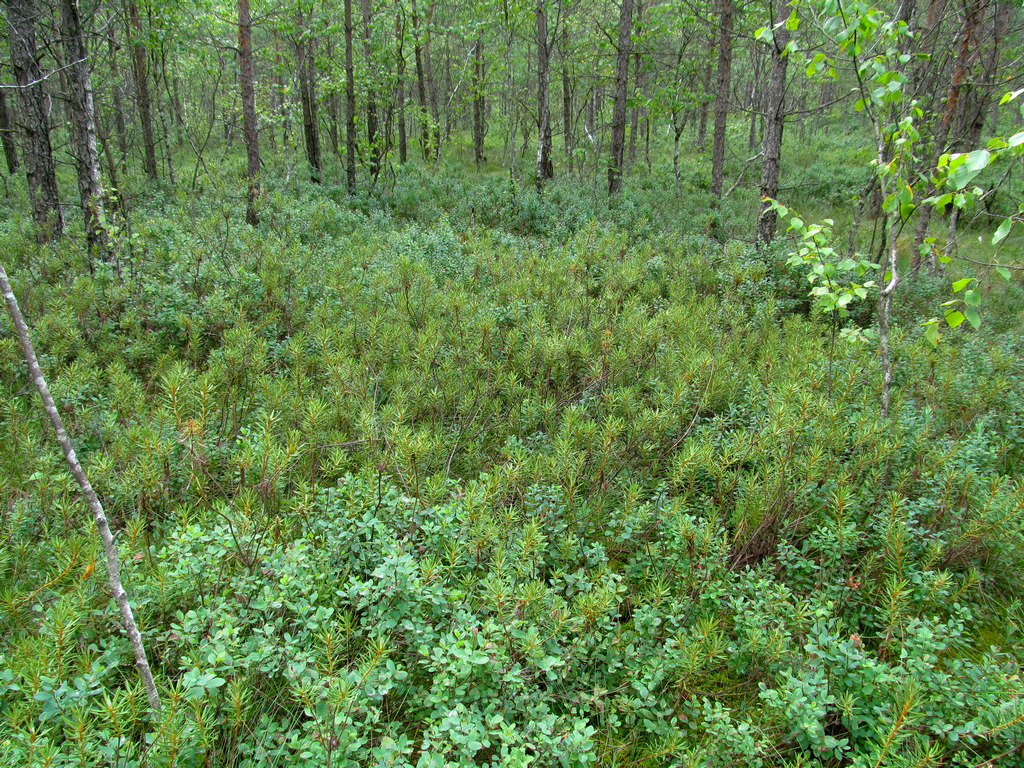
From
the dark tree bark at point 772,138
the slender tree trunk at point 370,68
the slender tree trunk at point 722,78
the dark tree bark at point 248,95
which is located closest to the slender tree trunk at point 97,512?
the dark tree bark at point 248,95

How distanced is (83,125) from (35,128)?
1.51m

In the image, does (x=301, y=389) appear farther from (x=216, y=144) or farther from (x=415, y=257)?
(x=216, y=144)

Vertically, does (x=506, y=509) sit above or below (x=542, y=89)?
below

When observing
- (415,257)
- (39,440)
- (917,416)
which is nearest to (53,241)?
(415,257)

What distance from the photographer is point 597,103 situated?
2594 centimetres

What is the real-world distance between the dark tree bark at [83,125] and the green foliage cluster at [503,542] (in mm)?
1526

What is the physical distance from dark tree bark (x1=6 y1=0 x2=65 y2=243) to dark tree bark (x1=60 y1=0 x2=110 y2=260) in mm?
604

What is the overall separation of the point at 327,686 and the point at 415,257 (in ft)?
20.5

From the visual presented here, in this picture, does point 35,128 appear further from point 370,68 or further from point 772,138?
point 772,138

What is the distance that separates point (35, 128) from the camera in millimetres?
7648

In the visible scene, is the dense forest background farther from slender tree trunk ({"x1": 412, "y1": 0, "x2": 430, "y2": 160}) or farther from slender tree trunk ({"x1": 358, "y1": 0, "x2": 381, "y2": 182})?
slender tree trunk ({"x1": 412, "y1": 0, "x2": 430, "y2": 160})

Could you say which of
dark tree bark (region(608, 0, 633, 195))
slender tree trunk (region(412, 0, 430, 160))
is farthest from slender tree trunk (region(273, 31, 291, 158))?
dark tree bark (region(608, 0, 633, 195))

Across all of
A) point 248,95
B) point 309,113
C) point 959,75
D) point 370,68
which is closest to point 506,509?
point 959,75

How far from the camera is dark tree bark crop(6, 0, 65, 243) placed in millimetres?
7330
